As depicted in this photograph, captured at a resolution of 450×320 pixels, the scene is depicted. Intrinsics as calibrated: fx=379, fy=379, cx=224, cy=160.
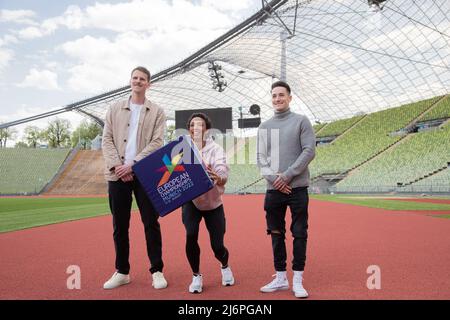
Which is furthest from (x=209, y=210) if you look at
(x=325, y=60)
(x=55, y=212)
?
(x=325, y=60)

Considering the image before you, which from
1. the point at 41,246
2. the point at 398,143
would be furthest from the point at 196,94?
the point at 41,246

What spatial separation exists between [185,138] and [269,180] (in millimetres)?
1005

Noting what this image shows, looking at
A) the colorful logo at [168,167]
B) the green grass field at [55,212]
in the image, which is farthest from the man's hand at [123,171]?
the green grass field at [55,212]

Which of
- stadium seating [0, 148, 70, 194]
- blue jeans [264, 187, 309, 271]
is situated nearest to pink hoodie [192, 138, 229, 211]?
blue jeans [264, 187, 309, 271]

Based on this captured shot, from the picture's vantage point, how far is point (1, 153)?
5156 cm

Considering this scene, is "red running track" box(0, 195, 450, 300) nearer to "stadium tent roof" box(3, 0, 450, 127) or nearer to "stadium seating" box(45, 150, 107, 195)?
"stadium tent roof" box(3, 0, 450, 127)

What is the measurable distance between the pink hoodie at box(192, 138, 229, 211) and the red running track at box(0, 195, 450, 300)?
2.94 feet

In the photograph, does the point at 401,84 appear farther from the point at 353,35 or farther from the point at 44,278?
the point at 44,278

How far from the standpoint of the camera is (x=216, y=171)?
4.07 meters

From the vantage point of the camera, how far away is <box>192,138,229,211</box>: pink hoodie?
4070mm

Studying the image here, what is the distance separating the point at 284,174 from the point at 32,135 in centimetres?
9891

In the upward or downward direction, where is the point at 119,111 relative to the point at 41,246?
upward

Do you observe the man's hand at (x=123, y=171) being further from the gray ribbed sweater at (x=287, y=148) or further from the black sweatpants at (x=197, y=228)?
the gray ribbed sweater at (x=287, y=148)
